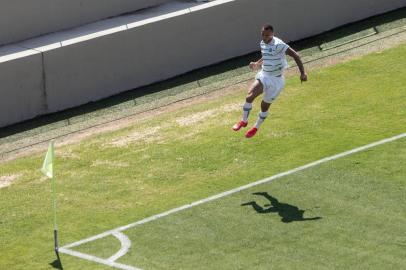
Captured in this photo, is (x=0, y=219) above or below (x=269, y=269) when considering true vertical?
above

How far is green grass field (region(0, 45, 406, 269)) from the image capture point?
15.6 m

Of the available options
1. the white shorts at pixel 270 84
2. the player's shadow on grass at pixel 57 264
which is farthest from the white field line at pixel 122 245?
the white shorts at pixel 270 84

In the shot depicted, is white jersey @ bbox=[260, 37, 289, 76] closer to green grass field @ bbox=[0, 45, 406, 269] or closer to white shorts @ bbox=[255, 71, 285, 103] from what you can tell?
white shorts @ bbox=[255, 71, 285, 103]

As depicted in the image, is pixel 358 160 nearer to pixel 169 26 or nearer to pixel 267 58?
pixel 267 58

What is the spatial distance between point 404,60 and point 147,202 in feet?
28.0

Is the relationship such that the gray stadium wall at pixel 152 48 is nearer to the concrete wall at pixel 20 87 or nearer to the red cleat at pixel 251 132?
the concrete wall at pixel 20 87

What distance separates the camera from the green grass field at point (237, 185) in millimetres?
15617

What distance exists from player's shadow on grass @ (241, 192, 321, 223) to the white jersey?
97.6 inches

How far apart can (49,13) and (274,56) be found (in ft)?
26.5

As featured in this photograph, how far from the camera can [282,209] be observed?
17062 millimetres

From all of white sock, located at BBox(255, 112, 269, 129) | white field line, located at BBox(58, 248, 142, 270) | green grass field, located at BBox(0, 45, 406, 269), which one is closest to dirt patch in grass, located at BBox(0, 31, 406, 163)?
green grass field, located at BBox(0, 45, 406, 269)

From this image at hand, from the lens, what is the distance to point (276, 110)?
21.9m

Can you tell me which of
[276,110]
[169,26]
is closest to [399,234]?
[276,110]

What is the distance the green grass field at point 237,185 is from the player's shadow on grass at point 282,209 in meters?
0.05
